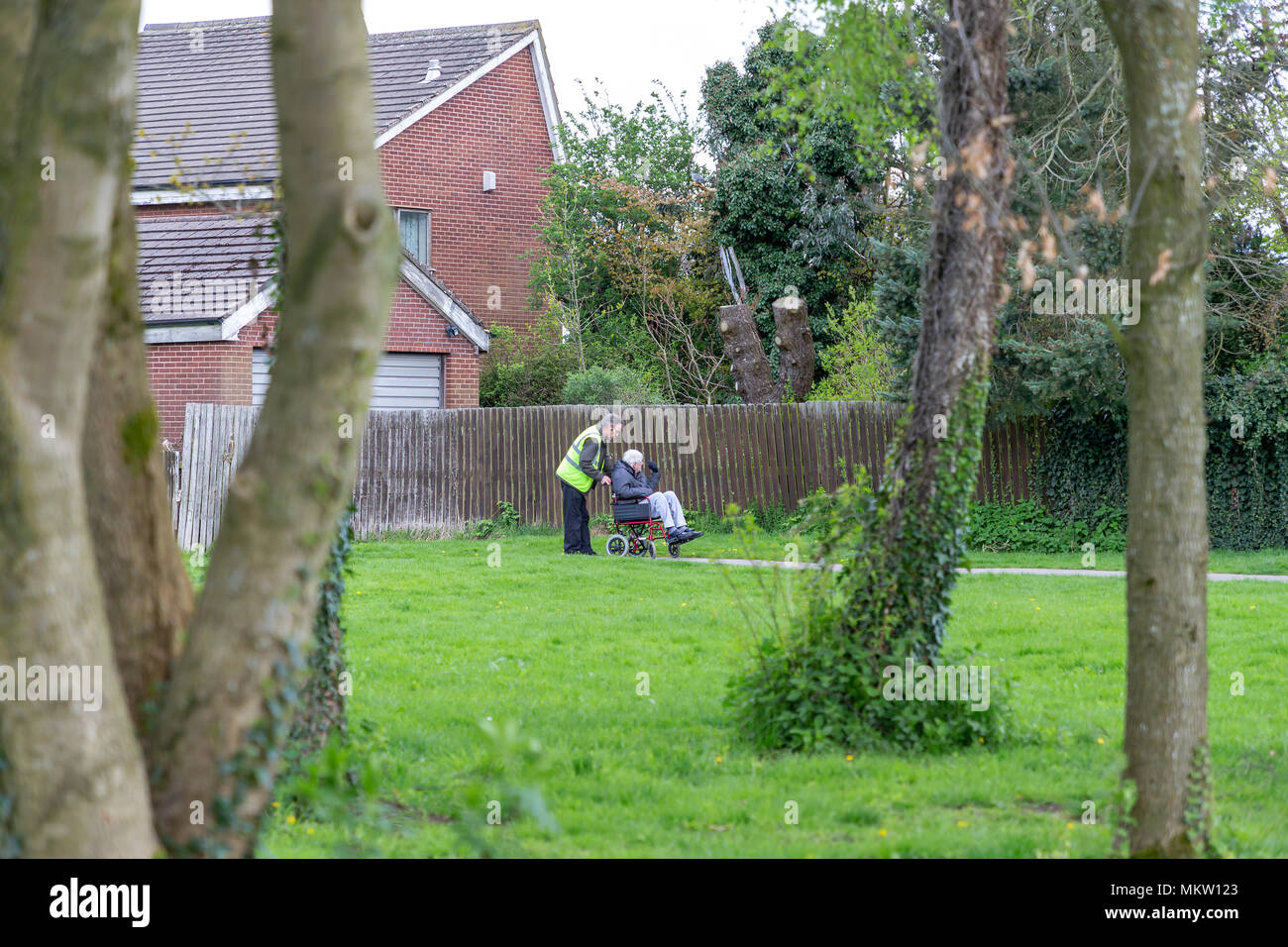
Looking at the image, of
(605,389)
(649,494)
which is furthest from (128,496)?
(605,389)

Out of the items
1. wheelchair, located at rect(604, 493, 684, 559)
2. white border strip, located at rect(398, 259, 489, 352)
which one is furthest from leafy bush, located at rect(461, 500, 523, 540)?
wheelchair, located at rect(604, 493, 684, 559)

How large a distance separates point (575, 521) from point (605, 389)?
560cm

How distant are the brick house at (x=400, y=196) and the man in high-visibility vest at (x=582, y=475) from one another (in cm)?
473

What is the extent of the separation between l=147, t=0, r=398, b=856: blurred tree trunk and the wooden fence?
54.0 feet

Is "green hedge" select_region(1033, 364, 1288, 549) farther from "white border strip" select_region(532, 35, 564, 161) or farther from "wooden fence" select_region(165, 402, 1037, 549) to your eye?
"white border strip" select_region(532, 35, 564, 161)

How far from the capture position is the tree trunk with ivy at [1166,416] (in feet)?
14.8

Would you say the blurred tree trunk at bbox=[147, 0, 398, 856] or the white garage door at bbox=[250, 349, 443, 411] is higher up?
the white garage door at bbox=[250, 349, 443, 411]

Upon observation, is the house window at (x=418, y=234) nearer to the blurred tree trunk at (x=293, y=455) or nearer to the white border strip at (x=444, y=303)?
the white border strip at (x=444, y=303)

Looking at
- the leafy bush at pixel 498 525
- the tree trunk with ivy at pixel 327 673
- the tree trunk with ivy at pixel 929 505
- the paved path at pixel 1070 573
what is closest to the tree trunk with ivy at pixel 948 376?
the tree trunk with ivy at pixel 929 505

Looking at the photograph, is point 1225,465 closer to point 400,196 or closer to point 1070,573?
point 1070,573

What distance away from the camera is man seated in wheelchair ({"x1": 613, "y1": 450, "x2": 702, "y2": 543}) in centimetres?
1645

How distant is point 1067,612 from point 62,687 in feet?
34.0

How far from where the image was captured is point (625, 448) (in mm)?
20031
